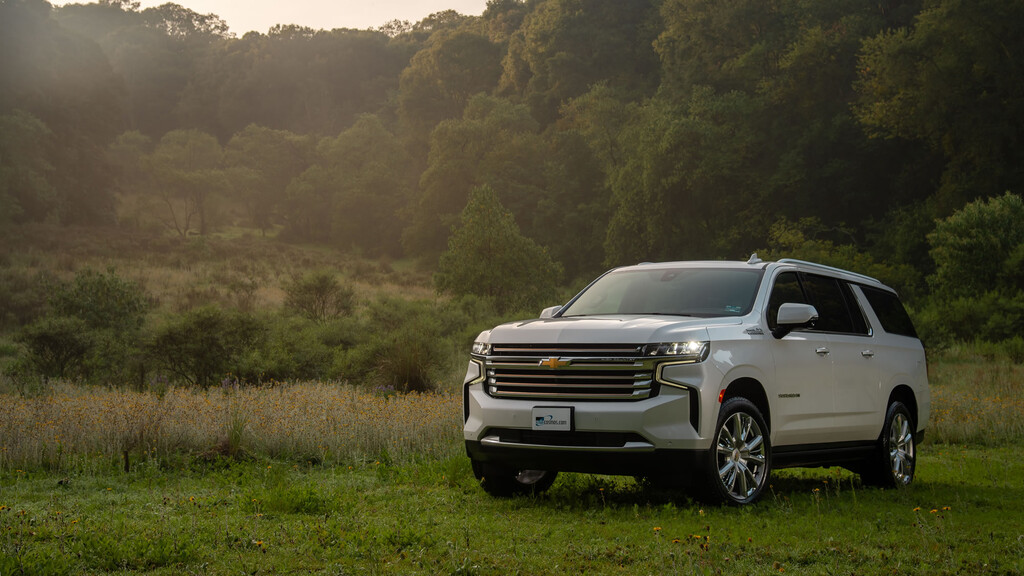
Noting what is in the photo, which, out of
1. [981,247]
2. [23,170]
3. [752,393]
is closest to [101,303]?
[752,393]

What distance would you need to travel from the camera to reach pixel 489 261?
4112cm

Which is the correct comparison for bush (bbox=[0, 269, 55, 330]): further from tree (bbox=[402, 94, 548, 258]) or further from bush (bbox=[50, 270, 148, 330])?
tree (bbox=[402, 94, 548, 258])

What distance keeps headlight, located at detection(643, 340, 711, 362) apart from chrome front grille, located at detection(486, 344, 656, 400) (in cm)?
8

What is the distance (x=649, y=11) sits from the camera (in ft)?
263

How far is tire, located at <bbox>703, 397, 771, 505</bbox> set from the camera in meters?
7.55

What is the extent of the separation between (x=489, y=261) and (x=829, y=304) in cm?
3183

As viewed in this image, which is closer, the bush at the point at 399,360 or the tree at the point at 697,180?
the bush at the point at 399,360

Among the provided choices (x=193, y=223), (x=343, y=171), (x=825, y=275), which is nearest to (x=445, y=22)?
(x=343, y=171)

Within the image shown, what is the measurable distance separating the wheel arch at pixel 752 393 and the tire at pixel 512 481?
1.84m

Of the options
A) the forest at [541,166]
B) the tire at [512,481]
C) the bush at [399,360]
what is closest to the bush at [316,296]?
the forest at [541,166]

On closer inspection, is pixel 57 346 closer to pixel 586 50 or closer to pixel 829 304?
pixel 829 304

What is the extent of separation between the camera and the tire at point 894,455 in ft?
32.1

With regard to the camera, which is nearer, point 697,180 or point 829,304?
point 829,304

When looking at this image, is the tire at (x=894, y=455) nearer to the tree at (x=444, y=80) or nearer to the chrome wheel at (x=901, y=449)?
the chrome wheel at (x=901, y=449)
